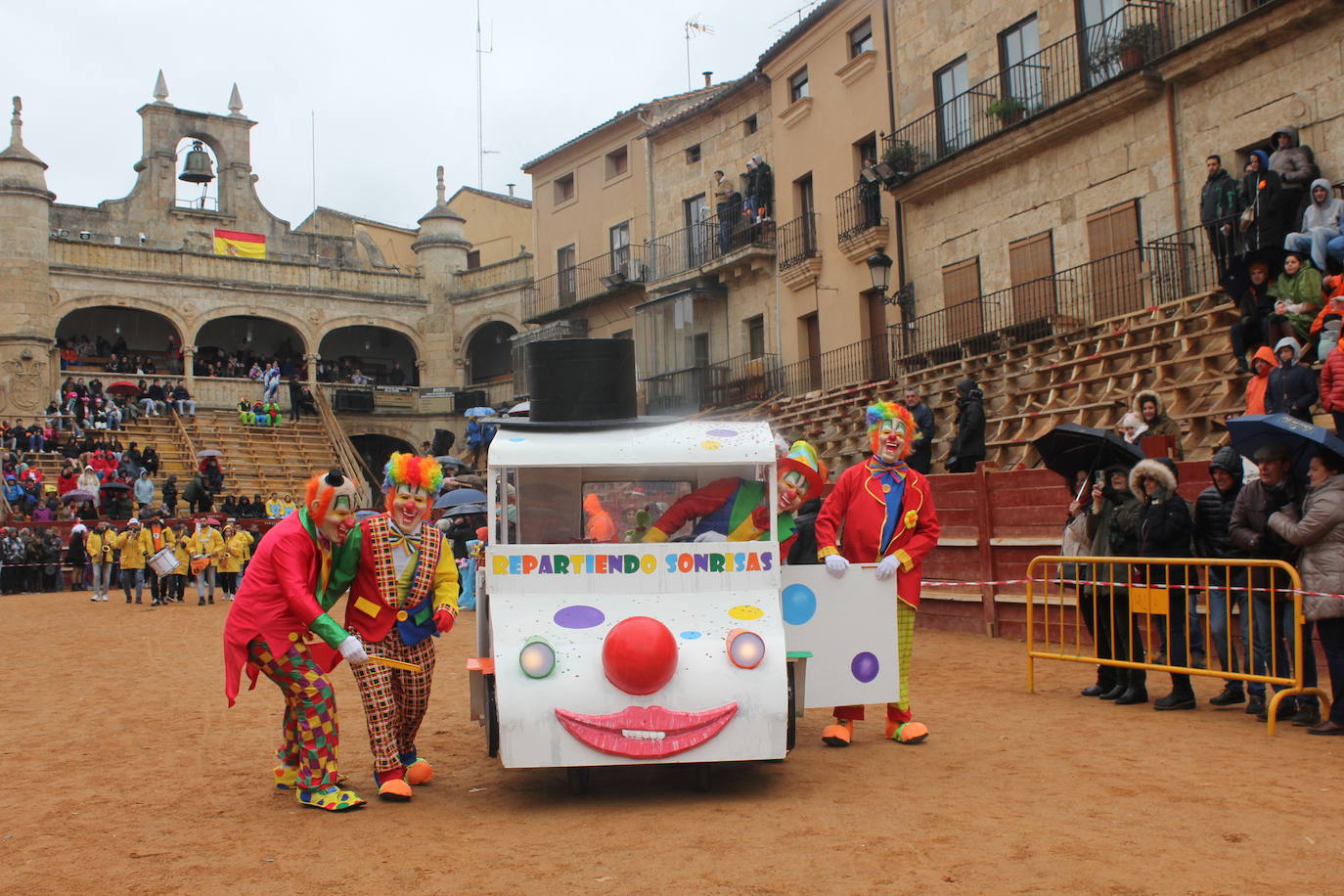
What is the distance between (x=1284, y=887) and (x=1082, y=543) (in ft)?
20.0

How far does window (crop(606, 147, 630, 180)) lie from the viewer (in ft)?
126

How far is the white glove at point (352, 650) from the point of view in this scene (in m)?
6.83

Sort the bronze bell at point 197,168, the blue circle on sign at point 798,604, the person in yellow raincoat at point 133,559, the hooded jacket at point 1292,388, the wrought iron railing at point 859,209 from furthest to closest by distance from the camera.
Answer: the bronze bell at point 197,168 < the wrought iron railing at point 859,209 < the person in yellow raincoat at point 133,559 < the hooded jacket at point 1292,388 < the blue circle on sign at point 798,604

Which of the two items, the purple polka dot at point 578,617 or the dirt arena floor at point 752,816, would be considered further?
the purple polka dot at point 578,617

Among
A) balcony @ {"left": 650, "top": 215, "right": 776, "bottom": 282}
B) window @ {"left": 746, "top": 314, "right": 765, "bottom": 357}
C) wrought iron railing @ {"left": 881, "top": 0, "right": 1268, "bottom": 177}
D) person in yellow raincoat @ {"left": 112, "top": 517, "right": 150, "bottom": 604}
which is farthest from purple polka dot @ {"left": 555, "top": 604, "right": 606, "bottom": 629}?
window @ {"left": 746, "top": 314, "right": 765, "bottom": 357}

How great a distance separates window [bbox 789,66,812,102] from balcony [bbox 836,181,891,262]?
12.0 ft

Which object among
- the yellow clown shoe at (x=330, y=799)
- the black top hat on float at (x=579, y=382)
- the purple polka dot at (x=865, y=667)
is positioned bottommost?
the yellow clown shoe at (x=330, y=799)

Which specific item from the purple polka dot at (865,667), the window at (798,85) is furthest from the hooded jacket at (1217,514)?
the window at (798,85)

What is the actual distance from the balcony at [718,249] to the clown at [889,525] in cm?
2294

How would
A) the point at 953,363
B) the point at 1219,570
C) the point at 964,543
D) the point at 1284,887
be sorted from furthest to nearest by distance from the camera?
the point at 953,363 < the point at 964,543 < the point at 1219,570 < the point at 1284,887

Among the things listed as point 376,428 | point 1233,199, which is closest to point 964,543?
point 1233,199

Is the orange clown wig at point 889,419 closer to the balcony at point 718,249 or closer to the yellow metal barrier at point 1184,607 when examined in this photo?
the yellow metal barrier at point 1184,607

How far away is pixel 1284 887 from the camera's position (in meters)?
4.94

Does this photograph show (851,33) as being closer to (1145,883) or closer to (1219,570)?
(1219,570)
